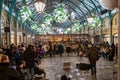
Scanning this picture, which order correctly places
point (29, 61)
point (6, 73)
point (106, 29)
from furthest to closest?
point (106, 29) → point (29, 61) → point (6, 73)

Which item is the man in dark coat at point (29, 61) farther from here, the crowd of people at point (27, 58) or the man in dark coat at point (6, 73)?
the man in dark coat at point (6, 73)

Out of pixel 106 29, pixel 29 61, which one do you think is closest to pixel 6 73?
pixel 29 61

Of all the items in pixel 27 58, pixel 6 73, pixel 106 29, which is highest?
pixel 106 29

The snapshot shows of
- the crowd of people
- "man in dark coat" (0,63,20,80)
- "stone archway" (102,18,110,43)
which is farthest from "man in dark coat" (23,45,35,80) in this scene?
"stone archway" (102,18,110,43)

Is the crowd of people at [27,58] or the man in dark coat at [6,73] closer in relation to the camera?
the man in dark coat at [6,73]

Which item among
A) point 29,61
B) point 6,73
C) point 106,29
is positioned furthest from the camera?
point 106,29

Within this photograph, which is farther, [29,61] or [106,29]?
[106,29]

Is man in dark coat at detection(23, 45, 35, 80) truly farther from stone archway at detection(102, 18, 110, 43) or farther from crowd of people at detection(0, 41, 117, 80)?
stone archway at detection(102, 18, 110, 43)

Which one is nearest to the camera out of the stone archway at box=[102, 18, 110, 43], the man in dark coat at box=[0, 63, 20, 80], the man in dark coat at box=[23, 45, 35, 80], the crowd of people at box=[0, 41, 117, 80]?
the man in dark coat at box=[0, 63, 20, 80]

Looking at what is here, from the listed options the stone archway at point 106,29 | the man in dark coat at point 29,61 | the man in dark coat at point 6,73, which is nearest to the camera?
the man in dark coat at point 6,73

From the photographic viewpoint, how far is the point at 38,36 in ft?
156

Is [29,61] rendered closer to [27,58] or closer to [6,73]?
[27,58]

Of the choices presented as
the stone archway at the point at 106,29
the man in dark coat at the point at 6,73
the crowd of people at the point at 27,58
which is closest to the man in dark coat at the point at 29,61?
the crowd of people at the point at 27,58

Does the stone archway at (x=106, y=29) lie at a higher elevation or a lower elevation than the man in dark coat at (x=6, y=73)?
higher
